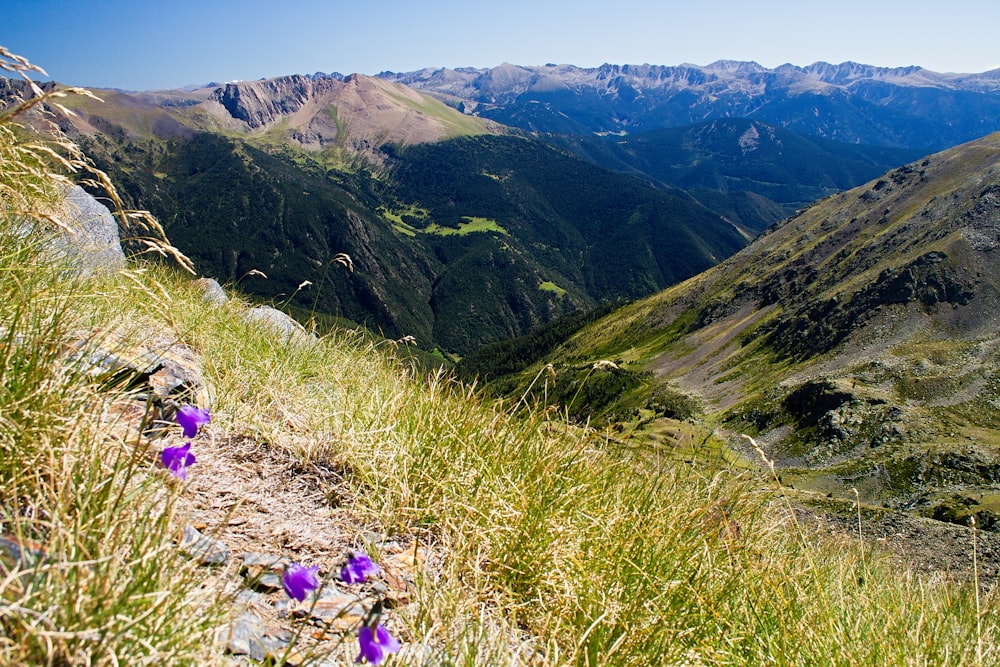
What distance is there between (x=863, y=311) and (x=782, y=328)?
1773 centimetres

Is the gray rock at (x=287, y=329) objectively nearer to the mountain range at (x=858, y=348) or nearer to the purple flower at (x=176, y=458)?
the purple flower at (x=176, y=458)

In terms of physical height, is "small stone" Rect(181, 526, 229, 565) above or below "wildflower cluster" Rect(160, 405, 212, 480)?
below

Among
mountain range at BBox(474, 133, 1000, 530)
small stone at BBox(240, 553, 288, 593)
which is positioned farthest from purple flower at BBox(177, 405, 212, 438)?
mountain range at BBox(474, 133, 1000, 530)

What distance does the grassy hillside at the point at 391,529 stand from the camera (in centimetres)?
205

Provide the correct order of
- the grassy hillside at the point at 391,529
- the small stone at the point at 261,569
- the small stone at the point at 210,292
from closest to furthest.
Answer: the grassy hillside at the point at 391,529
the small stone at the point at 261,569
the small stone at the point at 210,292

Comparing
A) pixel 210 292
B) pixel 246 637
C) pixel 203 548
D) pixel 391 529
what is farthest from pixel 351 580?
pixel 210 292

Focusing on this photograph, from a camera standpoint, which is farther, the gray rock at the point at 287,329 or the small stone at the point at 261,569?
the gray rock at the point at 287,329

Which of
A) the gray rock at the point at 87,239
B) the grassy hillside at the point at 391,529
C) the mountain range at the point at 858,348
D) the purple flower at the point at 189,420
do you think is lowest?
the mountain range at the point at 858,348

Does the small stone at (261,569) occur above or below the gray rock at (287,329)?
below

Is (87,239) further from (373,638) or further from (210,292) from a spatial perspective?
(373,638)

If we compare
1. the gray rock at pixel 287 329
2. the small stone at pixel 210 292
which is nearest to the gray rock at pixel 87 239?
the small stone at pixel 210 292

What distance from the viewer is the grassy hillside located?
2.05 meters

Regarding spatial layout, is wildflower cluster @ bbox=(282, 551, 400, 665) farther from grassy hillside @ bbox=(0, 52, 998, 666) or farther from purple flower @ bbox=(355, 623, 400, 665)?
grassy hillside @ bbox=(0, 52, 998, 666)

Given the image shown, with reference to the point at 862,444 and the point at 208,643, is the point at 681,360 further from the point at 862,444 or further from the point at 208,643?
the point at 208,643
